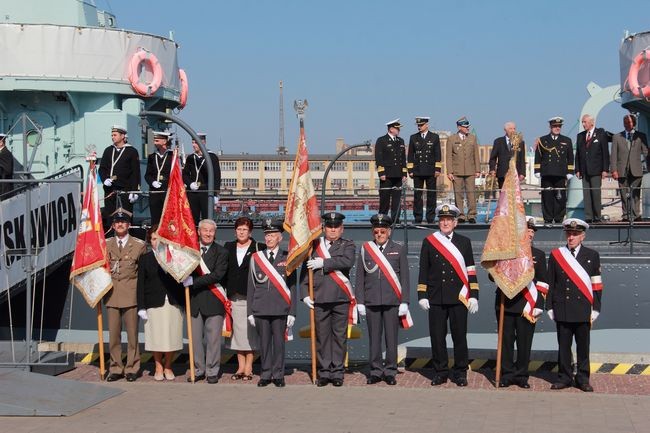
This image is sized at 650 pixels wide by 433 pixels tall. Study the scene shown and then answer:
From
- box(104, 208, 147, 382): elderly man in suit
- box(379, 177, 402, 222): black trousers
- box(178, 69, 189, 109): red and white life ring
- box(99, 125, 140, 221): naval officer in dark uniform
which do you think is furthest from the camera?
box(178, 69, 189, 109): red and white life ring

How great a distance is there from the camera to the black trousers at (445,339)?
10375 millimetres

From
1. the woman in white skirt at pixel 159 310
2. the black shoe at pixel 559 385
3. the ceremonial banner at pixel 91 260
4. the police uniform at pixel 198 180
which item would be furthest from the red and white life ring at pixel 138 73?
the black shoe at pixel 559 385

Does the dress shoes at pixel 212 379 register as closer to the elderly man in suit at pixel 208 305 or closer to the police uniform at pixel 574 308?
the elderly man in suit at pixel 208 305

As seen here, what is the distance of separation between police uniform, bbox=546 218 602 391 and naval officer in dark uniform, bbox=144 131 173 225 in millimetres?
5815

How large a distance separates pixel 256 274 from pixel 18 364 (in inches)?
99.3

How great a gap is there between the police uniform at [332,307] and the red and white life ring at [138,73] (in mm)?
10312

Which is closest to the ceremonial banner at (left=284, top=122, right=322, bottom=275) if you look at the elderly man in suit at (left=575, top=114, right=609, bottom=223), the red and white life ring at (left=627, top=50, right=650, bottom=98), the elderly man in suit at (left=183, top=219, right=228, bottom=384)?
the elderly man in suit at (left=183, top=219, right=228, bottom=384)

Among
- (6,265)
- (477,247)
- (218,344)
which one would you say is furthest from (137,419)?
(477,247)

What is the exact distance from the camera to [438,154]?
14.5m

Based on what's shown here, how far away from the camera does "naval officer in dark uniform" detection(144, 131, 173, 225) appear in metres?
13.9

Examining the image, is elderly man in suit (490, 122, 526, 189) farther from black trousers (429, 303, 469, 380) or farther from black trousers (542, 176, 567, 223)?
black trousers (429, 303, 469, 380)

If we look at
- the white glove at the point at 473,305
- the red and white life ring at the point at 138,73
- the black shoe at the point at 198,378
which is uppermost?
the red and white life ring at the point at 138,73

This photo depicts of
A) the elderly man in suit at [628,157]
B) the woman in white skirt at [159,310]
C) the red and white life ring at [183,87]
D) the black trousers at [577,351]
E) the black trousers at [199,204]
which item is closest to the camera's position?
the black trousers at [577,351]

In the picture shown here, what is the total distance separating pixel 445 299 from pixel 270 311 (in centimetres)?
172
